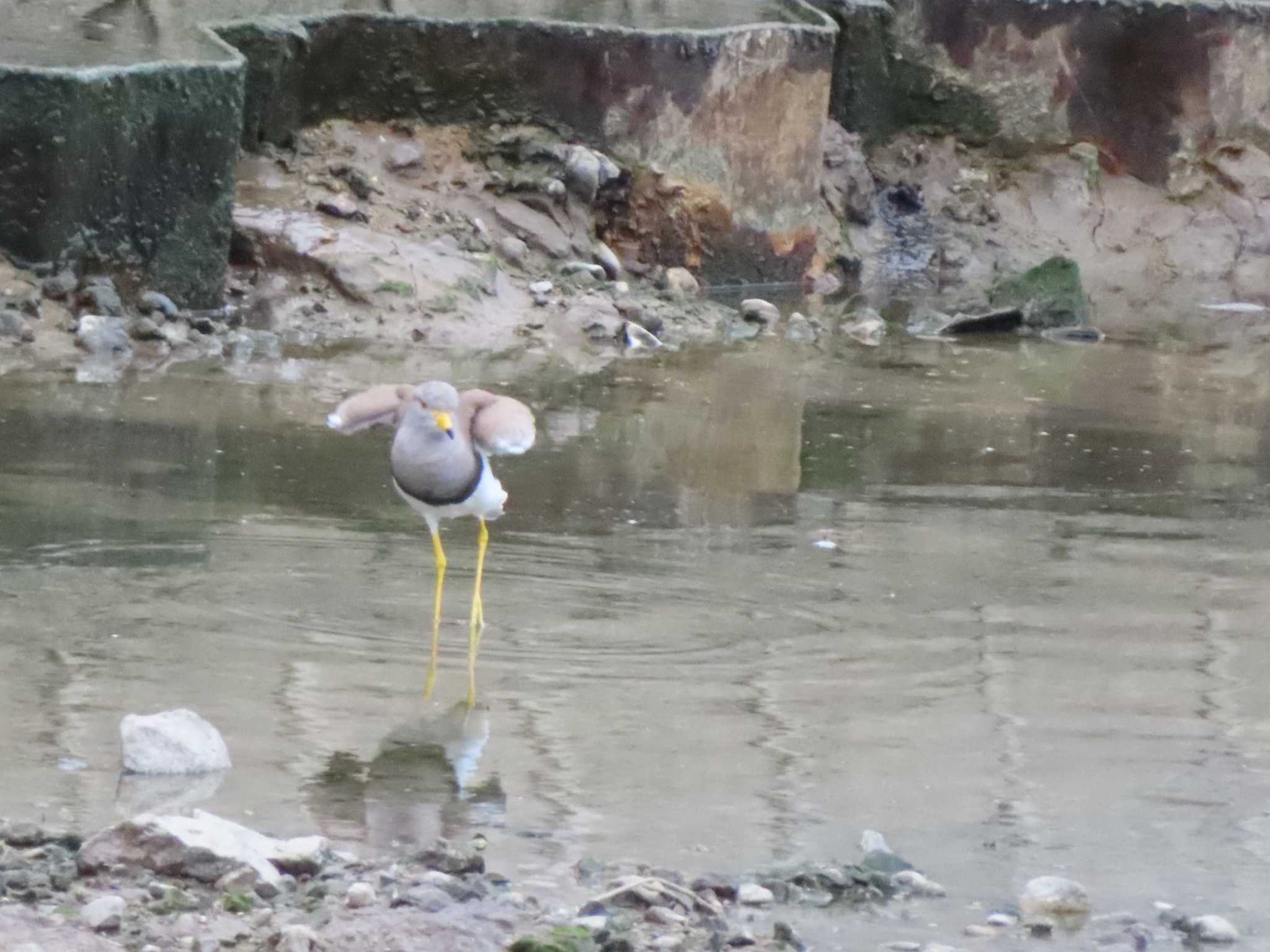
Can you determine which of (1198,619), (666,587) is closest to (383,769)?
(666,587)

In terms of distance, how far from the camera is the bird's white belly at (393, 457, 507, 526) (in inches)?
217

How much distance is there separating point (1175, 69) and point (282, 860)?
11526 mm

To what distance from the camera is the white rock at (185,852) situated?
3.73 m

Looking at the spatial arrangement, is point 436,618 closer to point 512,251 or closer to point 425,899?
point 425,899

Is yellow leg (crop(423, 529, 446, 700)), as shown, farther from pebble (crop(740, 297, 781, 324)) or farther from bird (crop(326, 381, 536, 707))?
pebble (crop(740, 297, 781, 324))

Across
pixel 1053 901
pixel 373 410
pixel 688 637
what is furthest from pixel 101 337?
pixel 1053 901

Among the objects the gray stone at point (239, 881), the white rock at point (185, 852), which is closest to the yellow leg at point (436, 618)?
the white rock at point (185, 852)

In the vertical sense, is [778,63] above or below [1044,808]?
above

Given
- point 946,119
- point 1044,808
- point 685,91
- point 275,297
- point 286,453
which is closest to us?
point 1044,808

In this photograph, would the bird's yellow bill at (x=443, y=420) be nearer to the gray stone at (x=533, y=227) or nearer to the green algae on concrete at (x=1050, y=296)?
the gray stone at (x=533, y=227)

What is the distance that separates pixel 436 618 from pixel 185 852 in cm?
180

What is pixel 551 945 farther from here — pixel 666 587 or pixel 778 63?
pixel 778 63

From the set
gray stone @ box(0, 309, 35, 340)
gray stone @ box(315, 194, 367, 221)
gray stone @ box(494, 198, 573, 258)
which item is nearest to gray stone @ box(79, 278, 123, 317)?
gray stone @ box(0, 309, 35, 340)

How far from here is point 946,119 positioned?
46.4 feet
